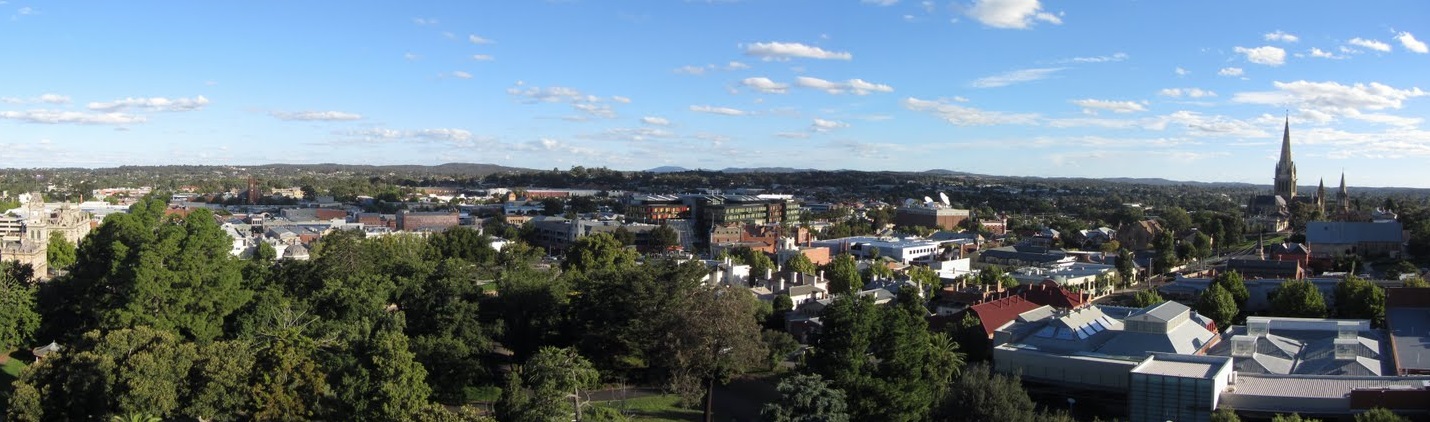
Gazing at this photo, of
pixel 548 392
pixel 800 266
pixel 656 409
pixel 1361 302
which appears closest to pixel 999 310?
pixel 656 409

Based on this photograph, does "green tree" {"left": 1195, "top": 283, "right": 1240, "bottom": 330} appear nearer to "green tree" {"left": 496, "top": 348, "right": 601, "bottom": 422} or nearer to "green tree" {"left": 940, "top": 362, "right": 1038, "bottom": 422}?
"green tree" {"left": 940, "top": 362, "right": 1038, "bottom": 422}

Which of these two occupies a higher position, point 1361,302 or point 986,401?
point 1361,302

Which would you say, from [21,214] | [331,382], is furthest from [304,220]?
[331,382]

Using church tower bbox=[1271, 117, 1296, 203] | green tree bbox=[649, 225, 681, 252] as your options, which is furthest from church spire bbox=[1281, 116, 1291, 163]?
green tree bbox=[649, 225, 681, 252]

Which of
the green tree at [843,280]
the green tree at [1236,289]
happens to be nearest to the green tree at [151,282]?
the green tree at [843,280]

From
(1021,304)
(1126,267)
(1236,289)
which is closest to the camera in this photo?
(1021,304)

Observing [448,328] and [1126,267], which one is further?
[1126,267]

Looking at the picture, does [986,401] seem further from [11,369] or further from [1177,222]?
[1177,222]
